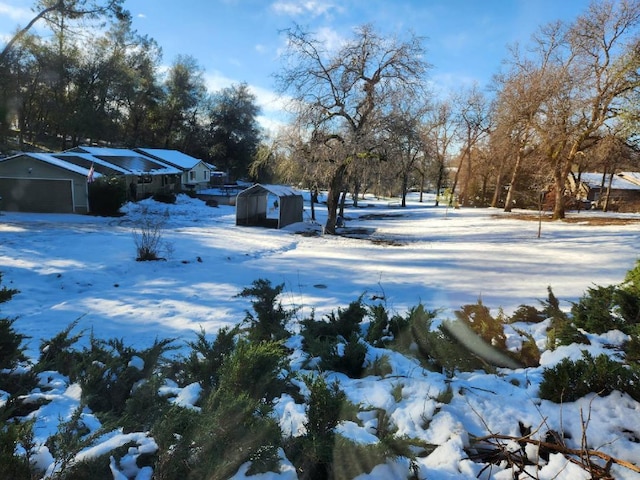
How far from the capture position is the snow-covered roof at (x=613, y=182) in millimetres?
42344

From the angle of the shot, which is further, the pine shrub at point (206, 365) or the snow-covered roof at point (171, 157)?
the snow-covered roof at point (171, 157)

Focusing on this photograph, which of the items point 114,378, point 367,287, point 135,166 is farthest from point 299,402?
point 135,166

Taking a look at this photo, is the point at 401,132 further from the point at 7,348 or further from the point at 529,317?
the point at 7,348

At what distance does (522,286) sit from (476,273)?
1.57 metres

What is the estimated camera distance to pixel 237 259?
12117 mm

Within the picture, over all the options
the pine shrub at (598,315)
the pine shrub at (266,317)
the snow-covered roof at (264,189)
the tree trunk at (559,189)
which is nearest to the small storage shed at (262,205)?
the snow-covered roof at (264,189)

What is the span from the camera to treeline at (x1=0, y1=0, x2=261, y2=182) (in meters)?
35.6

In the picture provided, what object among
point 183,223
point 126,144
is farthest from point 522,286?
point 126,144

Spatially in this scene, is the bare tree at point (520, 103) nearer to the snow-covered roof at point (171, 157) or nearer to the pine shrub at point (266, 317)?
the pine shrub at point (266, 317)

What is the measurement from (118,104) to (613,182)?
59095 mm

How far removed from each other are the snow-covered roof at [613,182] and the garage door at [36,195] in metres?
49.3

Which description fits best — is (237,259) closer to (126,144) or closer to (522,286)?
(522,286)

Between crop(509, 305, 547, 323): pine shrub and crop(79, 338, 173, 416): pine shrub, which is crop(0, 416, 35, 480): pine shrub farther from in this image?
crop(509, 305, 547, 323): pine shrub

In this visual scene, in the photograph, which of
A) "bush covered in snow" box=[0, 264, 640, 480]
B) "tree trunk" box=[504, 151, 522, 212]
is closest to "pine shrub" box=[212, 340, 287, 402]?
"bush covered in snow" box=[0, 264, 640, 480]
